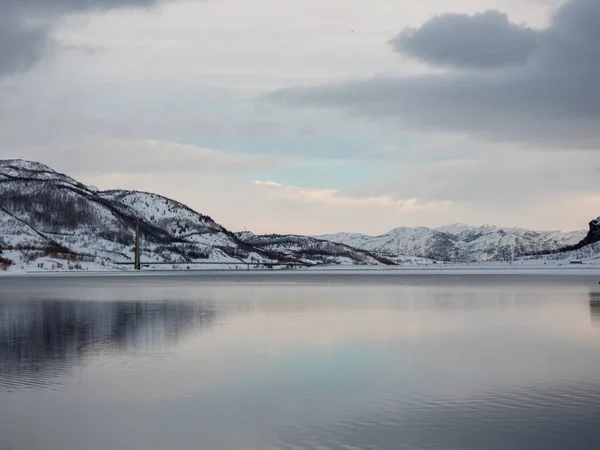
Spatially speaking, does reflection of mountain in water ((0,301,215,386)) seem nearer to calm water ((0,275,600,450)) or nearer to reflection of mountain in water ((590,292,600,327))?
calm water ((0,275,600,450))

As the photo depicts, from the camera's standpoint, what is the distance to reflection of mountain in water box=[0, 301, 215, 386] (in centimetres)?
2938

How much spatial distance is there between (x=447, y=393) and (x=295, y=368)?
22.6ft

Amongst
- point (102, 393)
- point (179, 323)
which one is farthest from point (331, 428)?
point (179, 323)

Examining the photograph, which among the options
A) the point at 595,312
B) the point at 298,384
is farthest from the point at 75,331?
the point at 595,312

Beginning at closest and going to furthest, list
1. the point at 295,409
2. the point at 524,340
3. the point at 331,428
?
the point at 331,428, the point at 295,409, the point at 524,340

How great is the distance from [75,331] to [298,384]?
19.5m

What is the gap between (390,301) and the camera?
72.0 meters

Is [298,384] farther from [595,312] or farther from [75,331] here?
[595,312]

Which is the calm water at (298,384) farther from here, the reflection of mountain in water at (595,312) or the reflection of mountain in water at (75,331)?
the reflection of mountain in water at (595,312)

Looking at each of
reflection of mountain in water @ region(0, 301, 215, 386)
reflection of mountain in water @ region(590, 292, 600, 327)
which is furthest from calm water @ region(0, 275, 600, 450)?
reflection of mountain in water @ region(590, 292, 600, 327)

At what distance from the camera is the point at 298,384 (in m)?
25.5

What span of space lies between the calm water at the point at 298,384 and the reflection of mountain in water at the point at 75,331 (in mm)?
124

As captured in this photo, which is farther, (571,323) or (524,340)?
(571,323)

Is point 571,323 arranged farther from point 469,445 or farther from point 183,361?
point 469,445
